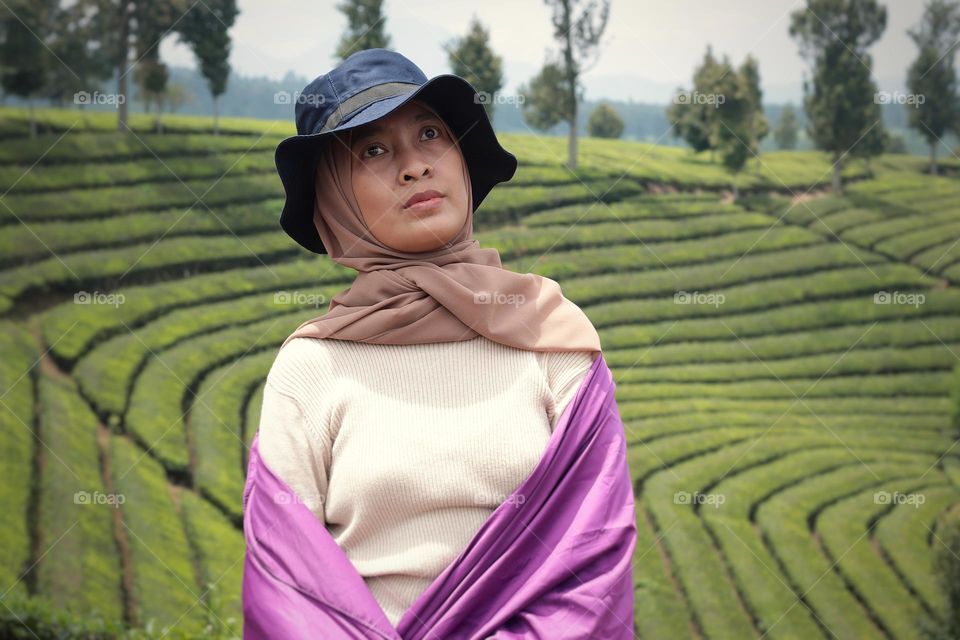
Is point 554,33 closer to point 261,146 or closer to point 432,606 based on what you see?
point 261,146

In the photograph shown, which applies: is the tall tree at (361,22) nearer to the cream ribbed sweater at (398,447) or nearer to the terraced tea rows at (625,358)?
the terraced tea rows at (625,358)

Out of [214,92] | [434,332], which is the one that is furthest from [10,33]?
[434,332]

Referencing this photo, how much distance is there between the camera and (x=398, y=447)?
5.55ft

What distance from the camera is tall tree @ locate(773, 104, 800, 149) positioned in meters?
9.48

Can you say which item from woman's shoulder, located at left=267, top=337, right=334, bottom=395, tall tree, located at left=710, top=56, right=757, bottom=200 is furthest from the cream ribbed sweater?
tall tree, located at left=710, top=56, right=757, bottom=200

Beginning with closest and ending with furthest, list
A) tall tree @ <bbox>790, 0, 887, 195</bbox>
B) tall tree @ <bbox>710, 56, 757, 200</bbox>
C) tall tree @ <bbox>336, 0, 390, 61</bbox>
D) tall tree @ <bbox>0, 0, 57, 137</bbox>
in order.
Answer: tall tree @ <bbox>0, 0, 57, 137</bbox>
tall tree @ <bbox>336, 0, 390, 61</bbox>
tall tree @ <bbox>790, 0, 887, 195</bbox>
tall tree @ <bbox>710, 56, 757, 200</bbox>

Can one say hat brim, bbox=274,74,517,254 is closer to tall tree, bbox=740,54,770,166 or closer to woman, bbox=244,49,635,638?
woman, bbox=244,49,635,638

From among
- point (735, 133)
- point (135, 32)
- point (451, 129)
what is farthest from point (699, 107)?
point (451, 129)

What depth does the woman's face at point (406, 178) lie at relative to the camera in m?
1.82

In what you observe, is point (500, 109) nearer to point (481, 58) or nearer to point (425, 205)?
point (481, 58)

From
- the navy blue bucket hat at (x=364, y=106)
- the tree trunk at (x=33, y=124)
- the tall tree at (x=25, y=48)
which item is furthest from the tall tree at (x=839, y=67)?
→ the navy blue bucket hat at (x=364, y=106)

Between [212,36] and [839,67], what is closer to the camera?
[212,36]

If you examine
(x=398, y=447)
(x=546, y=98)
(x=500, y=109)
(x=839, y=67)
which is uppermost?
(x=839, y=67)

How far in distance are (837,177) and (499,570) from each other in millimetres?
8837
